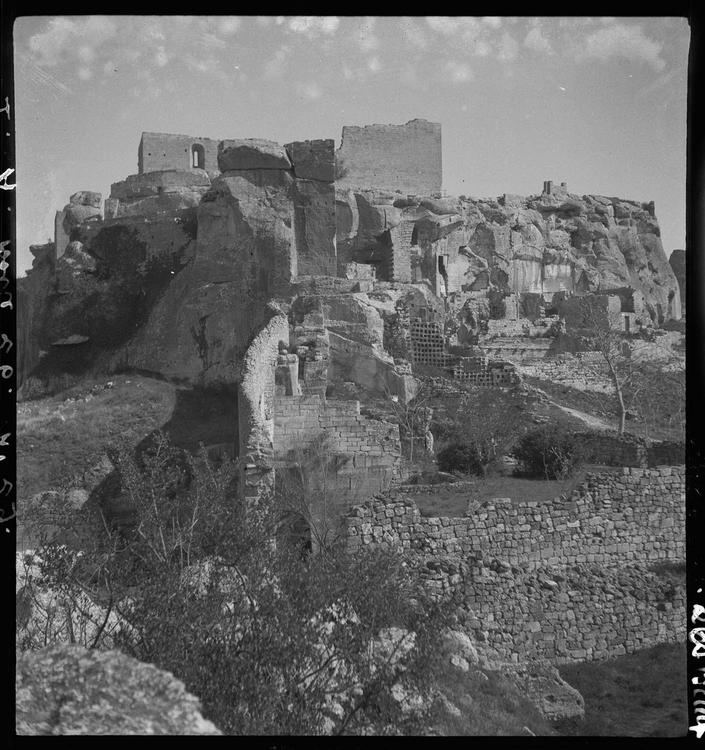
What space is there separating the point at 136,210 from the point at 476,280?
43.2 feet

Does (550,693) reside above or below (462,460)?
below

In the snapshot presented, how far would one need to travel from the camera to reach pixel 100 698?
5305mm

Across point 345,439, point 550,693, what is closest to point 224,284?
point 345,439

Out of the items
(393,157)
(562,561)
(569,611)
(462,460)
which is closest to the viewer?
(569,611)

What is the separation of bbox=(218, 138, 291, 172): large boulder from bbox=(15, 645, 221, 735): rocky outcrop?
18594mm

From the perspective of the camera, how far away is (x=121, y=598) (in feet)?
28.8

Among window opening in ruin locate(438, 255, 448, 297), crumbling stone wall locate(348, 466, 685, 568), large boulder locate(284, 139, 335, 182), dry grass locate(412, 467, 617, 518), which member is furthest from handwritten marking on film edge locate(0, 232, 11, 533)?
window opening in ruin locate(438, 255, 448, 297)

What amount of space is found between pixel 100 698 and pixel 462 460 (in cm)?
1198

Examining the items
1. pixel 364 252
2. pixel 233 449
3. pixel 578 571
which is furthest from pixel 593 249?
pixel 578 571

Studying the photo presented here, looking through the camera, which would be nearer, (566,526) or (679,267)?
(566,526)

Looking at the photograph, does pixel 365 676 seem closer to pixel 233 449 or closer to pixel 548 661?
pixel 548 661

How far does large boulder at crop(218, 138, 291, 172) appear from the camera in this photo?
75.5 feet

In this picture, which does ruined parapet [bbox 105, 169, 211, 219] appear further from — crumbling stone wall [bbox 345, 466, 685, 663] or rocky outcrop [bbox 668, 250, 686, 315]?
rocky outcrop [bbox 668, 250, 686, 315]

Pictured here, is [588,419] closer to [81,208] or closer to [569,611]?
[569,611]
